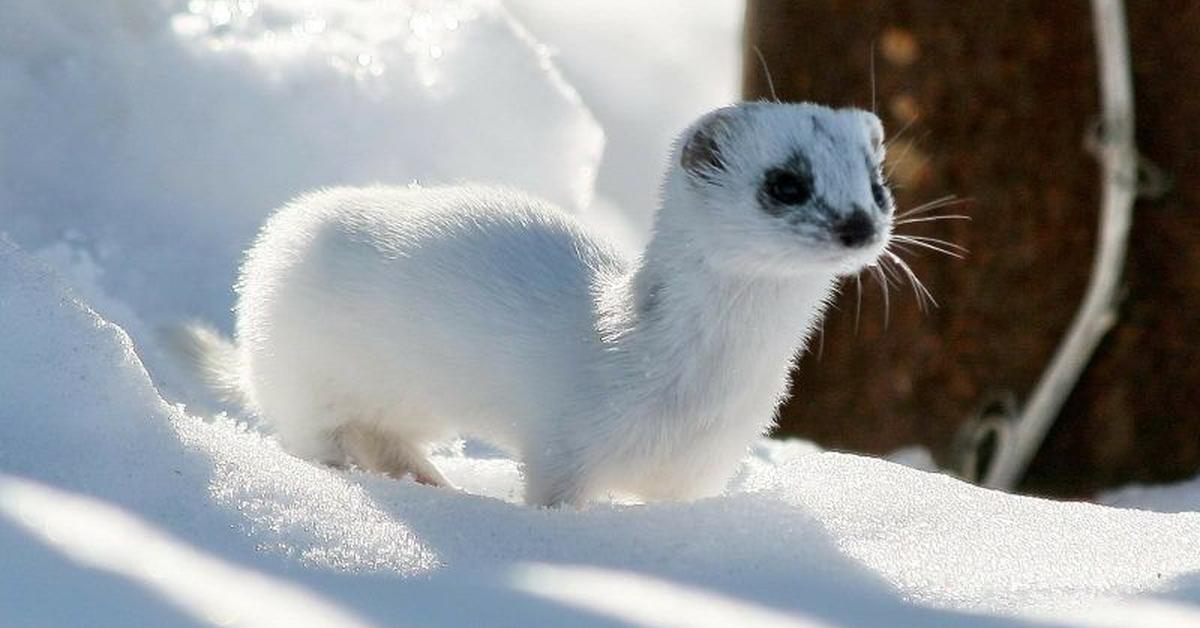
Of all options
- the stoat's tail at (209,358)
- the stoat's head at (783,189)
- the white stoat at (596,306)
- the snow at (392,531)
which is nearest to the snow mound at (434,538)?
the snow at (392,531)

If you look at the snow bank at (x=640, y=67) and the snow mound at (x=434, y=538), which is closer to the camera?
the snow mound at (x=434, y=538)

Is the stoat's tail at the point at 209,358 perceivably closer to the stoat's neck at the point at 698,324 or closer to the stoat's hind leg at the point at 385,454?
the stoat's hind leg at the point at 385,454

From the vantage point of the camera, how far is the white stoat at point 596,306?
191cm

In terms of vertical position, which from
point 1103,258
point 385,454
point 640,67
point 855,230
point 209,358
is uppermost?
point 855,230

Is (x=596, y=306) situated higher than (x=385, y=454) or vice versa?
(x=596, y=306)

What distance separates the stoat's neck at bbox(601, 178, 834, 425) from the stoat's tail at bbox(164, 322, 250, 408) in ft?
2.51

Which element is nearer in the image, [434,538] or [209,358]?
[434,538]

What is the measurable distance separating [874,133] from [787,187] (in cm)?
20

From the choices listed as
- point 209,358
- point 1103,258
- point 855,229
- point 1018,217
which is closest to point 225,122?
point 209,358

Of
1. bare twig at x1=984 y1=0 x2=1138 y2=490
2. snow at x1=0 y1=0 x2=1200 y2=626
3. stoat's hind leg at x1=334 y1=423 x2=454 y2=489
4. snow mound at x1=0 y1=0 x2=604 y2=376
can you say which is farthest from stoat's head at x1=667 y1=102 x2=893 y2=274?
bare twig at x1=984 y1=0 x2=1138 y2=490

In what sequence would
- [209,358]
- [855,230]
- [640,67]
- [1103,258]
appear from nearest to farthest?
1. [855,230]
2. [209,358]
3. [1103,258]
4. [640,67]

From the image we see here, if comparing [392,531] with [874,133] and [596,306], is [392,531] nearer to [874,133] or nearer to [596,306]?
[596,306]

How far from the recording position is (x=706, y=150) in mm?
1950

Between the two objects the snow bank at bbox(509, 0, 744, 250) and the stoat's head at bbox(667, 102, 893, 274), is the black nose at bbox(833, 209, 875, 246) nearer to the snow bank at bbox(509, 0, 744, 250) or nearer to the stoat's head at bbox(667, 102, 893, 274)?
the stoat's head at bbox(667, 102, 893, 274)
